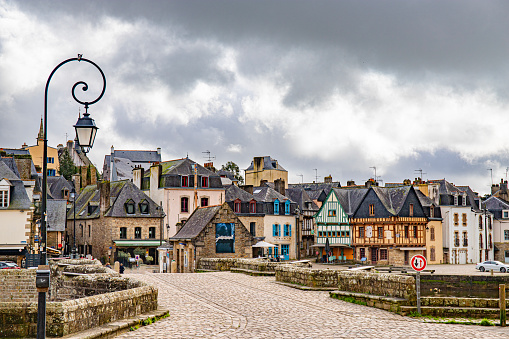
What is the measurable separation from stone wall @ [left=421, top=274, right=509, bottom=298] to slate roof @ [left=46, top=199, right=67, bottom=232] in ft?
108

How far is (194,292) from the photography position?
73.5 ft

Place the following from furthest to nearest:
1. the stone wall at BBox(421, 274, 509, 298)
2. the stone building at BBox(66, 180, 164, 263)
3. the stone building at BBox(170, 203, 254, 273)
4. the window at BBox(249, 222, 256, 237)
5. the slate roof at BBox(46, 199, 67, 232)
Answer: the window at BBox(249, 222, 256, 237)
the stone building at BBox(66, 180, 164, 263)
the slate roof at BBox(46, 199, 67, 232)
the stone building at BBox(170, 203, 254, 273)
the stone wall at BBox(421, 274, 509, 298)

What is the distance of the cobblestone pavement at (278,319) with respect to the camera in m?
13.3

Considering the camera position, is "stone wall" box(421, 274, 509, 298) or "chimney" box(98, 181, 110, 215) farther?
"chimney" box(98, 181, 110, 215)

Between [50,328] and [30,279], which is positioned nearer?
[50,328]

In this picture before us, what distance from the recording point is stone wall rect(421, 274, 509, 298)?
27.5m

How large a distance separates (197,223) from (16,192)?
12.2 meters

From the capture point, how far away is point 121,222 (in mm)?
53375

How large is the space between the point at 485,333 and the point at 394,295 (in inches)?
163

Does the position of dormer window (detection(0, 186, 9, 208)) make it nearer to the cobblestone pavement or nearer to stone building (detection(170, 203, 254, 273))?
stone building (detection(170, 203, 254, 273))

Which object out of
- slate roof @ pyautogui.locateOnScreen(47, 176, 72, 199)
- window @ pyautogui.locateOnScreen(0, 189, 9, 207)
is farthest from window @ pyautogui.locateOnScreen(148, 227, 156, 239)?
slate roof @ pyautogui.locateOnScreen(47, 176, 72, 199)

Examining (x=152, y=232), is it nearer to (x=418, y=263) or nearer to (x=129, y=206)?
(x=129, y=206)

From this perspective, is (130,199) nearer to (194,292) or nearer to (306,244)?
(306,244)

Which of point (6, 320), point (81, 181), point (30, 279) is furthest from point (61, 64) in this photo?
point (81, 181)
